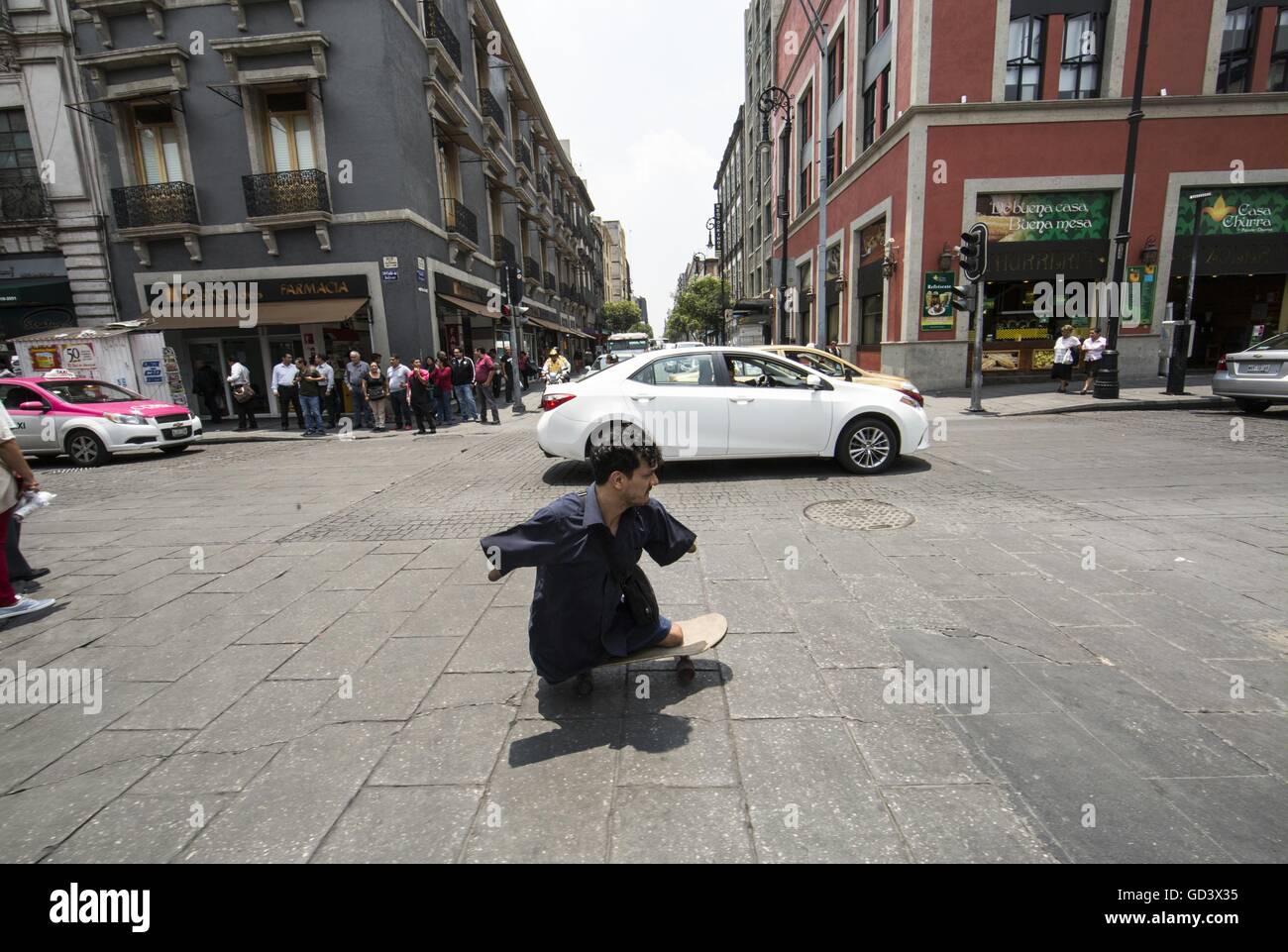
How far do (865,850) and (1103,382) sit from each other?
51.8 feet

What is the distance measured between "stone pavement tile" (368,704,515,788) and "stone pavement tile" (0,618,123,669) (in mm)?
2589

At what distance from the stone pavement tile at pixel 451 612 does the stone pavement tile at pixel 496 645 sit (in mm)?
59

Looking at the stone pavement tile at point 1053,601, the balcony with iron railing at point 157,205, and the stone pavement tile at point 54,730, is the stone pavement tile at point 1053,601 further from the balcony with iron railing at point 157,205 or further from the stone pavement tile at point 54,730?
the balcony with iron railing at point 157,205

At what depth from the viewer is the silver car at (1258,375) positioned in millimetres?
10086

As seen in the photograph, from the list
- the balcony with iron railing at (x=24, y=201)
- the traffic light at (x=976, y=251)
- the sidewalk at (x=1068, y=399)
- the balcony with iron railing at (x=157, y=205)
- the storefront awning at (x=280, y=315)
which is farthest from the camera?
the balcony with iron railing at (x=24, y=201)

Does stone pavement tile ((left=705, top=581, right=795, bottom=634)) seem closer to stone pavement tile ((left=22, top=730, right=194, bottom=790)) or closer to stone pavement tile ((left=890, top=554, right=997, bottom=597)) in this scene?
stone pavement tile ((left=890, top=554, right=997, bottom=597))

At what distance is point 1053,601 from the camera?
12.0 ft

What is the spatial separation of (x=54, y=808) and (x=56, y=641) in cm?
207

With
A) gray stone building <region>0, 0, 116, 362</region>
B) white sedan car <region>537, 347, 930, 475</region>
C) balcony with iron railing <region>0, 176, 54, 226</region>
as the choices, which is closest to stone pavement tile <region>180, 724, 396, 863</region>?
white sedan car <region>537, 347, 930, 475</region>

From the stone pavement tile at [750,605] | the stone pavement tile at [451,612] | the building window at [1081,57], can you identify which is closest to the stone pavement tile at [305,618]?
the stone pavement tile at [451,612]

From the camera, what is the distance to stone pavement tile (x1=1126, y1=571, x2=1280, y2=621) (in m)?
3.43

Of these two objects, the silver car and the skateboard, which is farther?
the silver car

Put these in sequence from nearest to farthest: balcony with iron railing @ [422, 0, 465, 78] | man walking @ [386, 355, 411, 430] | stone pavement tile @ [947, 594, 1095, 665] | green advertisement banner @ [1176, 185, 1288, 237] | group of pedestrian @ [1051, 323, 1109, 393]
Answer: stone pavement tile @ [947, 594, 1095, 665] < man walking @ [386, 355, 411, 430] < group of pedestrian @ [1051, 323, 1109, 393] < green advertisement banner @ [1176, 185, 1288, 237] < balcony with iron railing @ [422, 0, 465, 78]
